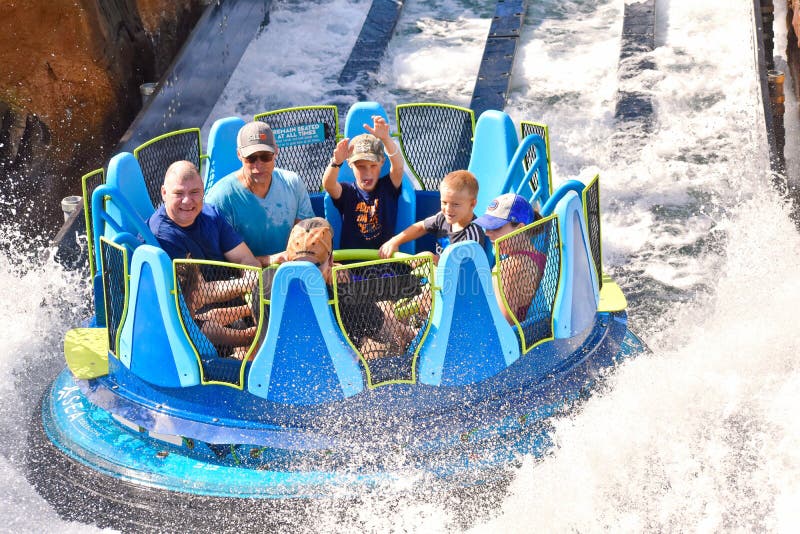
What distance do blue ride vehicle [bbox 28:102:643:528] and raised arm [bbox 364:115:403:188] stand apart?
87cm

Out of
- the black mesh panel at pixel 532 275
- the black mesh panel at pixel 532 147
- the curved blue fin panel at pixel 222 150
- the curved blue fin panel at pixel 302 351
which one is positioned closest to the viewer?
the curved blue fin panel at pixel 302 351

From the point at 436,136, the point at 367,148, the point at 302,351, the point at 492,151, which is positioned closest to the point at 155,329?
the point at 302,351

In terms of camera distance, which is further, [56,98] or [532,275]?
[56,98]

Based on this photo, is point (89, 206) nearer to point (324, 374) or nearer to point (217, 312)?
point (217, 312)

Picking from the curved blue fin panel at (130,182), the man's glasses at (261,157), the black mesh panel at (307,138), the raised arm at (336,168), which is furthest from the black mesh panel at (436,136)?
the curved blue fin panel at (130,182)

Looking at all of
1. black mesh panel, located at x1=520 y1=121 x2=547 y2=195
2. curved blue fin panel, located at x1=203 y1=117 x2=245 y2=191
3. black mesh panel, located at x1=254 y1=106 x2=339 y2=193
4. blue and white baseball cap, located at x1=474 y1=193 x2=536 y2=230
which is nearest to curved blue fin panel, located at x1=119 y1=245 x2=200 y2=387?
blue and white baseball cap, located at x1=474 y1=193 x2=536 y2=230

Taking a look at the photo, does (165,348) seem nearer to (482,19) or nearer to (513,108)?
(513,108)

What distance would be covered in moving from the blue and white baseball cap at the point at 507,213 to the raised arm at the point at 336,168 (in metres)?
0.82

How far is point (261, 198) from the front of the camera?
15.5ft

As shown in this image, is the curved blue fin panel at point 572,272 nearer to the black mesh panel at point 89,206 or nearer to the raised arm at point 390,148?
the raised arm at point 390,148

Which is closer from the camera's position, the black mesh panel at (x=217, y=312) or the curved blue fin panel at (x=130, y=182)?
the black mesh panel at (x=217, y=312)

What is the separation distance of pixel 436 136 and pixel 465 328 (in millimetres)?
1897

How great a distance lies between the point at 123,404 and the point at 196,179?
3.16 ft

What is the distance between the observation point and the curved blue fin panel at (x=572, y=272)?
13.4 ft
